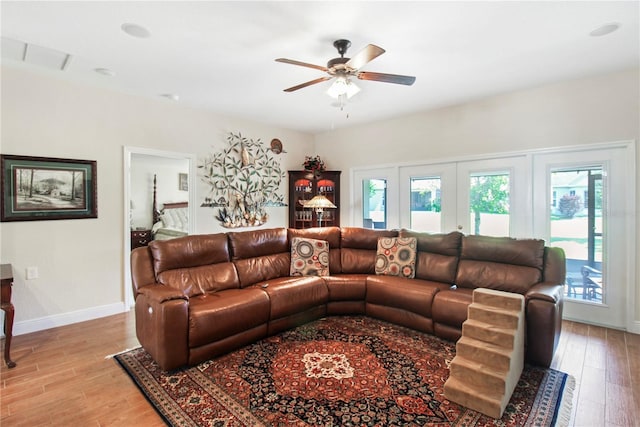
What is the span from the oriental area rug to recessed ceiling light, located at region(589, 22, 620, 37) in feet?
9.01

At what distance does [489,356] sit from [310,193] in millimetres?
4202

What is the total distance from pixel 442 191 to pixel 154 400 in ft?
13.7

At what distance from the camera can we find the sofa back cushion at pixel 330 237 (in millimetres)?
4117

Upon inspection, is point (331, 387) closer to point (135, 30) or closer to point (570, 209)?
point (135, 30)

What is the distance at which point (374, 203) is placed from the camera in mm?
5516

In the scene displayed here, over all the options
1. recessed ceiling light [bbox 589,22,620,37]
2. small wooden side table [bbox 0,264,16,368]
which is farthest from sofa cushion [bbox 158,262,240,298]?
recessed ceiling light [bbox 589,22,620,37]

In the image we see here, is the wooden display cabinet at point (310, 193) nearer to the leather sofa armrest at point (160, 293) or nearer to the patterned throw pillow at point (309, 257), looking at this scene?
the patterned throw pillow at point (309, 257)

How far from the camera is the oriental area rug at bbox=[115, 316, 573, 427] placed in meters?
1.96

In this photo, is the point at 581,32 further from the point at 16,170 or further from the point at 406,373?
the point at 16,170

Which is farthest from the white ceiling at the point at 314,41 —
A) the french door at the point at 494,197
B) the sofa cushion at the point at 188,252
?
the sofa cushion at the point at 188,252

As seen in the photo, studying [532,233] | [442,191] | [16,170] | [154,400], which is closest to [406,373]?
[154,400]

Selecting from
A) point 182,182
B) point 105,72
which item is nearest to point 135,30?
point 105,72

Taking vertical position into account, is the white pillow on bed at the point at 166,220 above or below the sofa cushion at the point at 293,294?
above

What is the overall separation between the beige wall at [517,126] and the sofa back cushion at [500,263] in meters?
1.17
